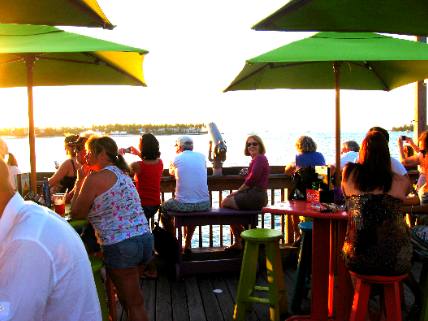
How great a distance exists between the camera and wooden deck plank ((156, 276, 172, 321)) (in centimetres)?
431

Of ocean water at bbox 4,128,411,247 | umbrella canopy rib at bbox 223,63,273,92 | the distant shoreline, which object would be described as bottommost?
ocean water at bbox 4,128,411,247

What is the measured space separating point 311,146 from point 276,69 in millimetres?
1156

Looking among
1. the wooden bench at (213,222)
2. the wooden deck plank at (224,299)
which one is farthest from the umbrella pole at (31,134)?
the wooden deck plank at (224,299)

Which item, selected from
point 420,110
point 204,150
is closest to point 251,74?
point 420,110

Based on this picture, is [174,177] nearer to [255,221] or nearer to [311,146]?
[255,221]

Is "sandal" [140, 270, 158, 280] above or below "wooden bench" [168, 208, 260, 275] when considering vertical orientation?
below

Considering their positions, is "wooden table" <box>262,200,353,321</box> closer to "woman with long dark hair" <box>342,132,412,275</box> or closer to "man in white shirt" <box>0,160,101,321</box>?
"woman with long dark hair" <box>342,132,412,275</box>

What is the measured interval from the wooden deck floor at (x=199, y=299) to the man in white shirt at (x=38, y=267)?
2820 millimetres

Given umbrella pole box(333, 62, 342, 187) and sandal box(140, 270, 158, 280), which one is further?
sandal box(140, 270, 158, 280)

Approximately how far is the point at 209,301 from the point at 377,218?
2.12m

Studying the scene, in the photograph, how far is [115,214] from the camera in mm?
3309

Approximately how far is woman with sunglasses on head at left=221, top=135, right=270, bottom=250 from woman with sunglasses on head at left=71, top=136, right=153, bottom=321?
6.76ft

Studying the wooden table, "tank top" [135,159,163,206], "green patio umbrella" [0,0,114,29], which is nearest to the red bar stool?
the wooden table

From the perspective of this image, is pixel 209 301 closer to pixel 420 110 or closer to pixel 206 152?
pixel 420 110
